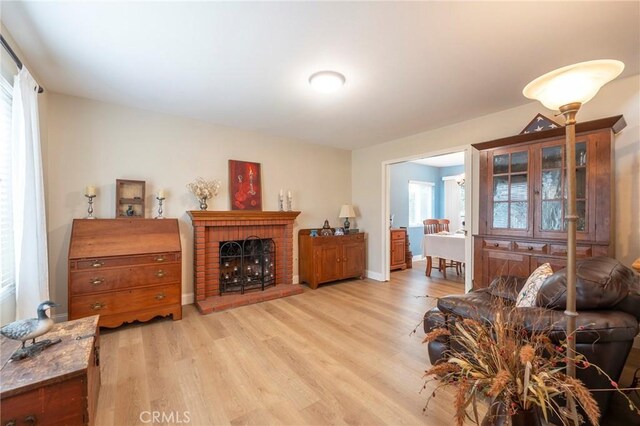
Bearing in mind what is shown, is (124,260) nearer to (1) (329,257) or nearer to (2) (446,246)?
(1) (329,257)

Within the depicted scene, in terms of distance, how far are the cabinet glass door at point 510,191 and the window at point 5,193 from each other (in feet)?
14.6

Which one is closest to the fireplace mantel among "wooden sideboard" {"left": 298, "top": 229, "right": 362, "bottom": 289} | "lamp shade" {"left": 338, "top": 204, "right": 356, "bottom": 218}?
"wooden sideboard" {"left": 298, "top": 229, "right": 362, "bottom": 289}

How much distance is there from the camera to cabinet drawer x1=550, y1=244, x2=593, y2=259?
7.83 ft

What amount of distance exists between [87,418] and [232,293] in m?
2.47

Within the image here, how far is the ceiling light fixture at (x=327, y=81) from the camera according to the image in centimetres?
238

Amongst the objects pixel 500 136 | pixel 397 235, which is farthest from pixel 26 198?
pixel 397 235

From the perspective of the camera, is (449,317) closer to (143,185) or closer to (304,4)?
(304,4)

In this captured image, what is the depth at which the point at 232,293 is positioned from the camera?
3.78 metres

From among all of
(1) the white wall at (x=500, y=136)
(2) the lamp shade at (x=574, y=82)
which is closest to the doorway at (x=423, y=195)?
(1) the white wall at (x=500, y=136)

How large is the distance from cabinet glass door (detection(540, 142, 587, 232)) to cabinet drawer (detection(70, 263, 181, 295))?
3958 millimetres

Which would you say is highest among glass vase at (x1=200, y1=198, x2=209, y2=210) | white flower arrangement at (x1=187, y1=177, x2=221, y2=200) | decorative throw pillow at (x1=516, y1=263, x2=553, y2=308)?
white flower arrangement at (x1=187, y1=177, x2=221, y2=200)

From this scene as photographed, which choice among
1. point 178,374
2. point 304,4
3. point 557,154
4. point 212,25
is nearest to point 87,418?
point 178,374

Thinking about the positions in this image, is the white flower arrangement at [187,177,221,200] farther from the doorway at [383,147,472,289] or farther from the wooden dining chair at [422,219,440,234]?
the wooden dining chair at [422,219,440,234]

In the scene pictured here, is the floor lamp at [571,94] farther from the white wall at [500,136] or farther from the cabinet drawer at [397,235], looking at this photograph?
the cabinet drawer at [397,235]
